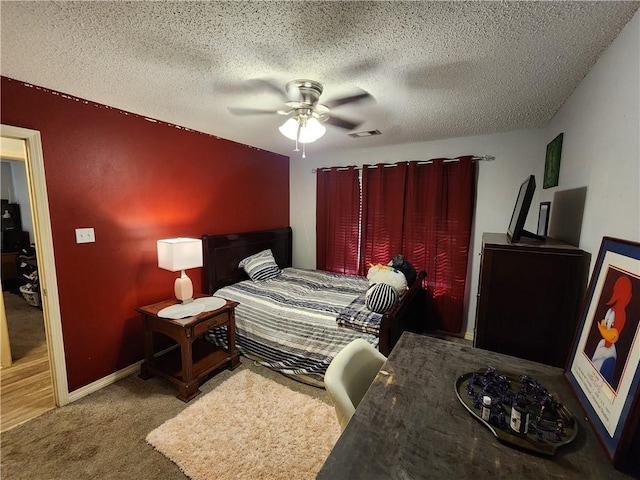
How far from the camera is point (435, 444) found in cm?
81

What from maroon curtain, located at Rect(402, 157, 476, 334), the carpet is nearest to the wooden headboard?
the carpet

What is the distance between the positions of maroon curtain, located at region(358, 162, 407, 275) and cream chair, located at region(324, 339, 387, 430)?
2.26 metres

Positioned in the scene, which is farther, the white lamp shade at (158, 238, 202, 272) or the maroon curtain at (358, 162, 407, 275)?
the maroon curtain at (358, 162, 407, 275)

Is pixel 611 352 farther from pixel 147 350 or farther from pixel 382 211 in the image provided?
pixel 147 350

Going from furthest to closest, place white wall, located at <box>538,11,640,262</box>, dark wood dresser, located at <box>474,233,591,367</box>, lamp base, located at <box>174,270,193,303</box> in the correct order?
lamp base, located at <box>174,270,193,303</box> < dark wood dresser, located at <box>474,233,591,367</box> < white wall, located at <box>538,11,640,262</box>

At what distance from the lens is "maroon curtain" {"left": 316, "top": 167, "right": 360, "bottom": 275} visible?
12.4 feet

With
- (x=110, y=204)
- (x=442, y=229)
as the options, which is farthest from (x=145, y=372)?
(x=442, y=229)

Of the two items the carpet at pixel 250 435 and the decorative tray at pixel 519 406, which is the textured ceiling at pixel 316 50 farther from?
the carpet at pixel 250 435

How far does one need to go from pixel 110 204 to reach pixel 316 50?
2099mm

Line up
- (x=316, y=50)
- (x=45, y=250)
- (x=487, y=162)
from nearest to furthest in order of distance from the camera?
(x=316, y=50)
(x=45, y=250)
(x=487, y=162)

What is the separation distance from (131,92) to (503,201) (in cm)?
362

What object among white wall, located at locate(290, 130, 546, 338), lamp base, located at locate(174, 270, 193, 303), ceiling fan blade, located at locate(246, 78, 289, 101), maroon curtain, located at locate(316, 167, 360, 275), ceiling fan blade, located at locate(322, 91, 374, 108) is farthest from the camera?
maroon curtain, located at locate(316, 167, 360, 275)

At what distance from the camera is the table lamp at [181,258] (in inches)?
93.1

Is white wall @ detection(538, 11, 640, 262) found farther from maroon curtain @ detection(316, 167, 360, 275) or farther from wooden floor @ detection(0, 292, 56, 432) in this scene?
wooden floor @ detection(0, 292, 56, 432)
